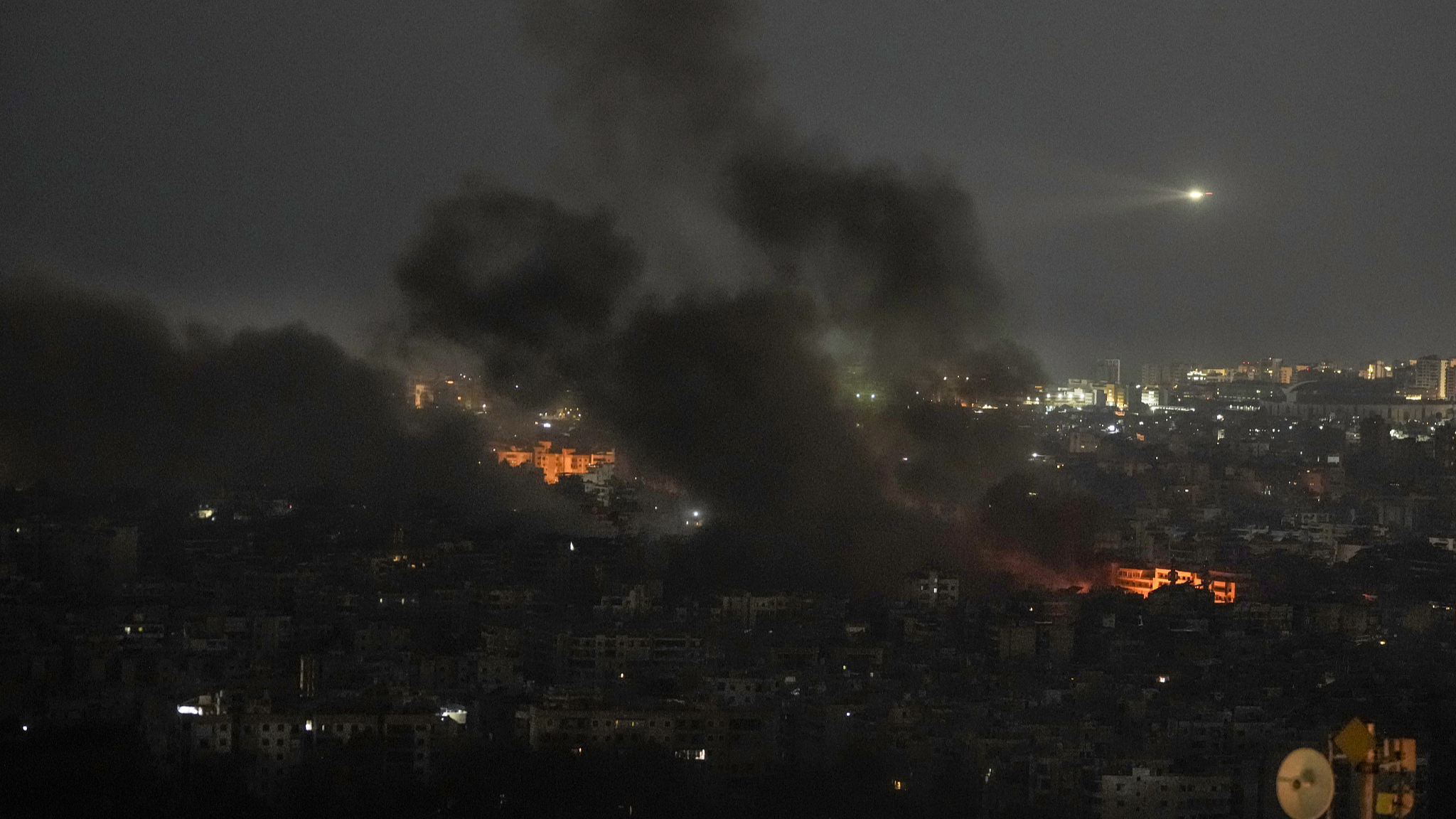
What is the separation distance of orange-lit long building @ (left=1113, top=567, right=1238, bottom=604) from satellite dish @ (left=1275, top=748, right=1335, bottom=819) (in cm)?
1550

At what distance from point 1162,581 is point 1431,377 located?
29374 millimetres

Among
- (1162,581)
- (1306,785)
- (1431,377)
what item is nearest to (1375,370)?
(1431,377)

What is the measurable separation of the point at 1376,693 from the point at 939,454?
27.7 ft

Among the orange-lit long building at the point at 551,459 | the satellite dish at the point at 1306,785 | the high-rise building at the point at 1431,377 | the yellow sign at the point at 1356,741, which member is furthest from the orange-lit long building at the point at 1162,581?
the high-rise building at the point at 1431,377

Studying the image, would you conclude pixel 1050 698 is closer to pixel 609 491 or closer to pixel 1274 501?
pixel 609 491

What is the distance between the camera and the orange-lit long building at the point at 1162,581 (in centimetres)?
1998

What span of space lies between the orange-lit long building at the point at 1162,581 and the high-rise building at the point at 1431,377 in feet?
91.2

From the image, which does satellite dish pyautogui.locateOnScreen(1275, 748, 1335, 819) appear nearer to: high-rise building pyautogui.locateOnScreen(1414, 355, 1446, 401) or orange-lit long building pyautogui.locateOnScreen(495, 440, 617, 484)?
orange-lit long building pyautogui.locateOnScreen(495, 440, 617, 484)

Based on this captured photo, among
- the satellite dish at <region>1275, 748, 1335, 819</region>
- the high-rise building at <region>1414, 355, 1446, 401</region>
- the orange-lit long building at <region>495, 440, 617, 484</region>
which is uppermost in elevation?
the high-rise building at <region>1414, 355, 1446, 401</region>

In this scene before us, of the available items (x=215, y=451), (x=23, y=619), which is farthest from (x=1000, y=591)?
(x=215, y=451)

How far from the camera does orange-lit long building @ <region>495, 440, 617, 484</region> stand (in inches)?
1092

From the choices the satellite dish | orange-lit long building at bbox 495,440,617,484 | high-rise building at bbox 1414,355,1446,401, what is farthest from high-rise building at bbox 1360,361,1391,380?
the satellite dish

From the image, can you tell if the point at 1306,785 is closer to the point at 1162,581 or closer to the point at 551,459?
the point at 1162,581

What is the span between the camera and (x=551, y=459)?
93.2 feet
